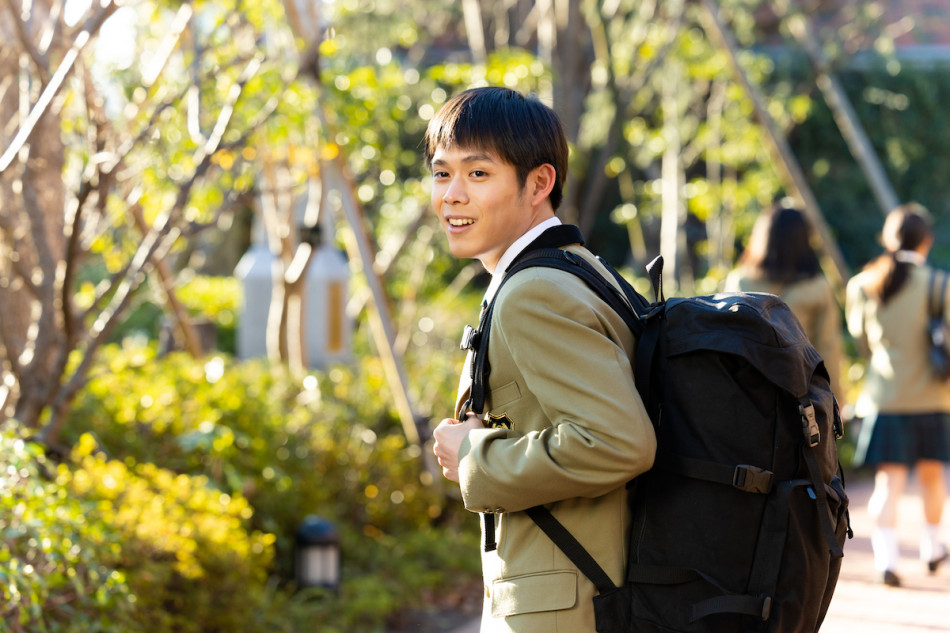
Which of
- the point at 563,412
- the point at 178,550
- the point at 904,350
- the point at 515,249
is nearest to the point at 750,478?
the point at 563,412

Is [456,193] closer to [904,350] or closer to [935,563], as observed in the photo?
[904,350]

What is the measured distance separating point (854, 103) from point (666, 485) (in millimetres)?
17791

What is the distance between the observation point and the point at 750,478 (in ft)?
5.89

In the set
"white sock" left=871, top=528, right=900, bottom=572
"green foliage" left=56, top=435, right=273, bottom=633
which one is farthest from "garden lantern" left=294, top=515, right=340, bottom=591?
"white sock" left=871, top=528, right=900, bottom=572

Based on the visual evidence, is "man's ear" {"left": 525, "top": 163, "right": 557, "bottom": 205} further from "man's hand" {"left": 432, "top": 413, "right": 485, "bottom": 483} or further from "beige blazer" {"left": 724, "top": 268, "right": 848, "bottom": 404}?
"beige blazer" {"left": 724, "top": 268, "right": 848, "bottom": 404}

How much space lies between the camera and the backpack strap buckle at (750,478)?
1.79m

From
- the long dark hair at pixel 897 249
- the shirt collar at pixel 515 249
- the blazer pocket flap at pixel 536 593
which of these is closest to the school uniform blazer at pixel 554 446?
the blazer pocket flap at pixel 536 593

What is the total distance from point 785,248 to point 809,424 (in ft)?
12.6

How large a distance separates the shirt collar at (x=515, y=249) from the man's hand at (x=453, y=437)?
24 cm

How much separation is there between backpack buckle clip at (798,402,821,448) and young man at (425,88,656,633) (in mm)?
265

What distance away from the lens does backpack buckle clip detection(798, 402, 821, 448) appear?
1.82m

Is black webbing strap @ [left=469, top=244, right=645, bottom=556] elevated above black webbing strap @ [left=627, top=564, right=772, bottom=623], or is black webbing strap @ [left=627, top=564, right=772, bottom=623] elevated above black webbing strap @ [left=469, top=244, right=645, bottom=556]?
black webbing strap @ [left=469, top=244, right=645, bottom=556]

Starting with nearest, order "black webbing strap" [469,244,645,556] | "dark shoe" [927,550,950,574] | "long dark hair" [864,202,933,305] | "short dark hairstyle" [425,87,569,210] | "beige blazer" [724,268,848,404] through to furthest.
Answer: "black webbing strap" [469,244,645,556] → "short dark hairstyle" [425,87,569,210] → "beige blazer" [724,268,848,404] → "long dark hair" [864,202,933,305] → "dark shoe" [927,550,950,574]

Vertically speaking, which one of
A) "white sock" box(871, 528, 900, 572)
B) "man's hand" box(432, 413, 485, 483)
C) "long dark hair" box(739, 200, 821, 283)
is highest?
"long dark hair" box(739, 200, 821, 283)
